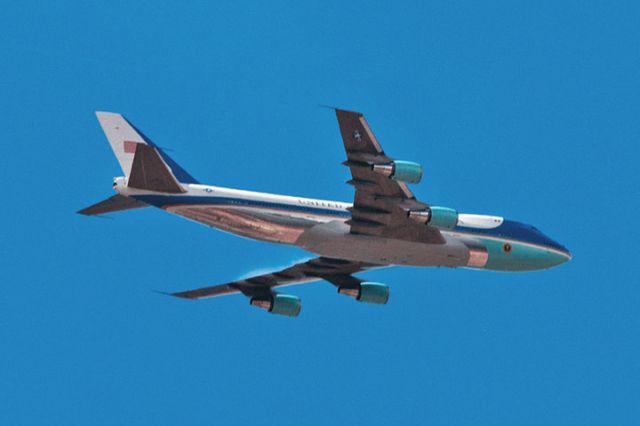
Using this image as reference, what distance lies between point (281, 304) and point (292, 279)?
4.22ft

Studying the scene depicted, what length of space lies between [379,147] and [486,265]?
997 cm

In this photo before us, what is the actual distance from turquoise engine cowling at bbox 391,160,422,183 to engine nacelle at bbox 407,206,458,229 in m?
2.85

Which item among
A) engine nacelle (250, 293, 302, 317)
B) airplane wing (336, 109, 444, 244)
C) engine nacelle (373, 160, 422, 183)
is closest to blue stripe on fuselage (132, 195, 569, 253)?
airplane wing (336, 109, 444, 244)

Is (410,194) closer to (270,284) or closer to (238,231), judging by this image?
(238,231)

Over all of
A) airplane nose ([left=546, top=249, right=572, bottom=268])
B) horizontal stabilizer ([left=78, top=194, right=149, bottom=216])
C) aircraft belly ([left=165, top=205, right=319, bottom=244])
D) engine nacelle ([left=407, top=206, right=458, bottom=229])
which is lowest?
horizontal stabilizer ([left=78, top=194, right=149, bottom=216])

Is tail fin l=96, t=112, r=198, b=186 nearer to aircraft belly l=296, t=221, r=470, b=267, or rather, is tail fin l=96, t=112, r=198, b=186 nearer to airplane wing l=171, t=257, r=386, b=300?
aircraft belly l=296, t=221, r=470, b=267

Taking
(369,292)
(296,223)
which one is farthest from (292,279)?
(296,223)

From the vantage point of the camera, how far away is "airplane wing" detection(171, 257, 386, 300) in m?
56.6

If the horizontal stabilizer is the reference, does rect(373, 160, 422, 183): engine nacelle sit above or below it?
→ above

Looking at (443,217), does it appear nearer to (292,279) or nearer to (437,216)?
(437,216)

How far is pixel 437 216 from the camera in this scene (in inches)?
1962

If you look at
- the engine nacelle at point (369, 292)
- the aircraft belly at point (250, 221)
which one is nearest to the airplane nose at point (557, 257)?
the engine nacelle at point (369, 292)

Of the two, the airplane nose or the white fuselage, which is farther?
the airplane nose

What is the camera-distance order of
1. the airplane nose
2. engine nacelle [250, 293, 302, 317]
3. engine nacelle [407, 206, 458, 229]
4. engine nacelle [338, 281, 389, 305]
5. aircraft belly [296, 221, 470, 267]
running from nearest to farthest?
engine nacelle [407, 206, 458, 229]
aircraft belly [296, 221, 470, 267]
the airplane nose
engine nacelle [338, 281, 389, 305]
engine nacelle [250, 293, 302, 317]
